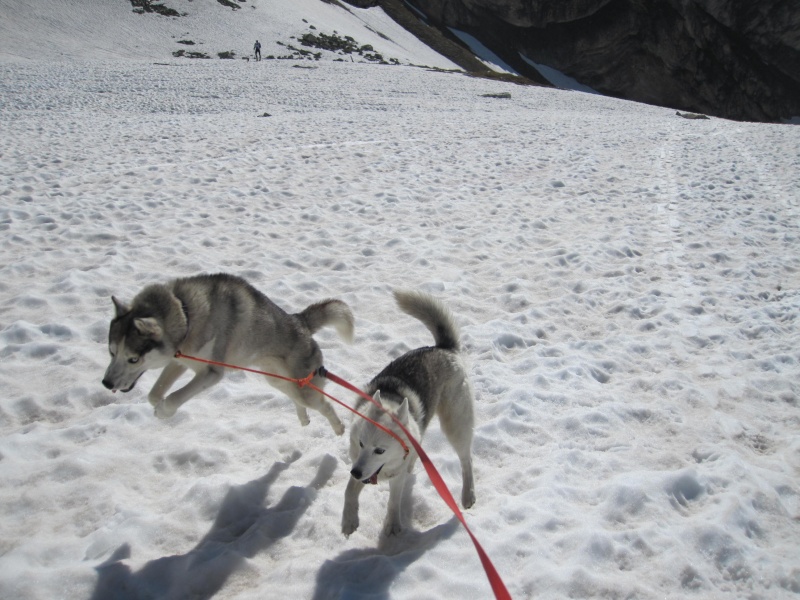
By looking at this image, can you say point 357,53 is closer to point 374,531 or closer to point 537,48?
point 537,48

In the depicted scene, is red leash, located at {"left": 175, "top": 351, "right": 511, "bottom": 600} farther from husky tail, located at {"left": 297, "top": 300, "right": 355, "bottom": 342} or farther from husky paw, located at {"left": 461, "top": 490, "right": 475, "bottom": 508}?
husky tail, located at {"left": 297, "top": 300, "right": 355, "bottom": 342}

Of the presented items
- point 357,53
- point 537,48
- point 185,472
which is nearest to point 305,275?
point 185,472

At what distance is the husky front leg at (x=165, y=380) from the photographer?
13.3 feet

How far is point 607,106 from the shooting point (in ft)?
113

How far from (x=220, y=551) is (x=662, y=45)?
9644 cm

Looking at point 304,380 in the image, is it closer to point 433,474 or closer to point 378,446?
point 378,446

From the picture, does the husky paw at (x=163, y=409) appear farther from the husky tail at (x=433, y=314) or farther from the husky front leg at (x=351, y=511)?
the husky tail at (x=433, y=314)

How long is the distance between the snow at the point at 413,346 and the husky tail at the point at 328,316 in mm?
835

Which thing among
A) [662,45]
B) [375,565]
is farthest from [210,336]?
[662,45]

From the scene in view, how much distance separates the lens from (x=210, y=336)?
4.19 meters

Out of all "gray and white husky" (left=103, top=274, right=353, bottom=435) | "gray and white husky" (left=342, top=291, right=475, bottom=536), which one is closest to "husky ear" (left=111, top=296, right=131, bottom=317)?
"gray and white husky" (left=103, top=274, right=353, bottom=435)

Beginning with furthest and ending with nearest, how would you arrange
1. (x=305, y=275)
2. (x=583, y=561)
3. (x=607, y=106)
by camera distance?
1. (x=607, y=106)
2. (x=305, y=275)
3. (x=583, y=561)

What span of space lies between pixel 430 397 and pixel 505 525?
1.05m

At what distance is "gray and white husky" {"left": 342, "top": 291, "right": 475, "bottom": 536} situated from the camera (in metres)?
3.38
